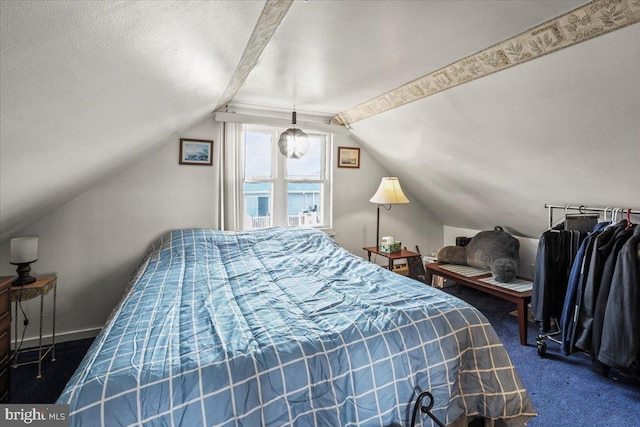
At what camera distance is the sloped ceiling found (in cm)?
82

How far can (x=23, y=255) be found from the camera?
2.32 m

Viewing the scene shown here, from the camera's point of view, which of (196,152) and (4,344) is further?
(196,152)

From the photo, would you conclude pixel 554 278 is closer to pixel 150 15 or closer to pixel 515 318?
pixel 515 318

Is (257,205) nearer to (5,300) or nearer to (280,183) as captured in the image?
(280,183)

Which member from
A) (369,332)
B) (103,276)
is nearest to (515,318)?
(369,332)

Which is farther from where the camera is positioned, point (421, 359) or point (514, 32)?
point (514, 32)

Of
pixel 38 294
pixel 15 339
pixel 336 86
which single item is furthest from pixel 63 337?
pixel 336 86

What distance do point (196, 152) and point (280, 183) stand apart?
102 cm

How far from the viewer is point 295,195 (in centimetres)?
391

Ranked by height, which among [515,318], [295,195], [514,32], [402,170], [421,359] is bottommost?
[515,318]

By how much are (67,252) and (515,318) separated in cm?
452

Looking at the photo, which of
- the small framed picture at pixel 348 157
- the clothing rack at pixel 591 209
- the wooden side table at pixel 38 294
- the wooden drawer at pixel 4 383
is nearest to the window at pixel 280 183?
the small framed picture at pixel 348 157

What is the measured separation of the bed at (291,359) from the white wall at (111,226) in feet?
3.88

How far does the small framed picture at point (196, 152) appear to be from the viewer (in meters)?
3.22
